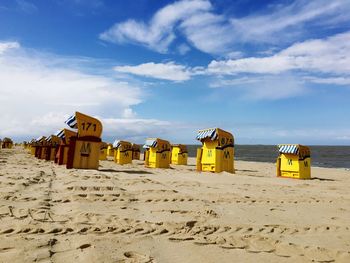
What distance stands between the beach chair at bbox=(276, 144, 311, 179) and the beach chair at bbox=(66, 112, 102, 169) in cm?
874

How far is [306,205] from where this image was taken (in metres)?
7.45

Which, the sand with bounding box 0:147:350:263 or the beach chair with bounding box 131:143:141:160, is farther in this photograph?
the beach chair with bounding box 131:143:141:160

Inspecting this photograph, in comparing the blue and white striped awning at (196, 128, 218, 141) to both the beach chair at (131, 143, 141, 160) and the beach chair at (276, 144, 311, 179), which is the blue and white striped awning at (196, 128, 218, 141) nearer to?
the beach chair at (276, 144, 311, 179)

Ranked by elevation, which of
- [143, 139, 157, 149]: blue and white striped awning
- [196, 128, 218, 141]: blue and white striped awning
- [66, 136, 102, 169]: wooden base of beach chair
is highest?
[196, 128, 218, 141]: blue and white striped awning

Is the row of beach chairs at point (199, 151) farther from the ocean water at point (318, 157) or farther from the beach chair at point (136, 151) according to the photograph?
the ocean water at point (318, 157)

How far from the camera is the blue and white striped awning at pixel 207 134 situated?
16.9m

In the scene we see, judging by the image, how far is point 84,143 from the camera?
15445mm

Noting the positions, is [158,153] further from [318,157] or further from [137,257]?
[318,157]

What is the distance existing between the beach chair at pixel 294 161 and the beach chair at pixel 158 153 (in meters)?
7.16

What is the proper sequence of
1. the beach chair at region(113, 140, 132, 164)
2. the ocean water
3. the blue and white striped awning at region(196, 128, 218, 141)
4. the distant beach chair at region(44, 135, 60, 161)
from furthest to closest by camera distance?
1. the ocean water
2. the distant beach chair at region(44, 135, 60, 161)
3. the beach chair at region(113, 140, 132, 164)
4. the blue and white striped awning at region(196, 128, 218, 141)

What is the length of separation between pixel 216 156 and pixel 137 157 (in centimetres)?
1902

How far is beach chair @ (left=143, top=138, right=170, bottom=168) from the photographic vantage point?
68.7ft

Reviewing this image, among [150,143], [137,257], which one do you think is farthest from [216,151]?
[137,257]

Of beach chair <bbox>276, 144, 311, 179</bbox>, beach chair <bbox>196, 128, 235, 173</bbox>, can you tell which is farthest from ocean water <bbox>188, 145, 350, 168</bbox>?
beach chair <bbox>196, 128, 235, 173</bbox>
